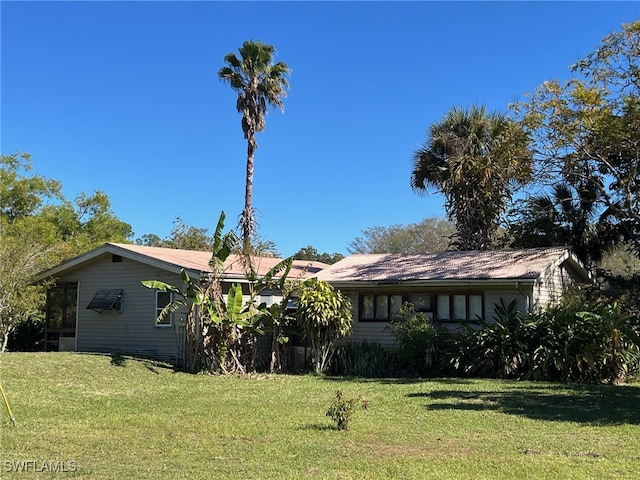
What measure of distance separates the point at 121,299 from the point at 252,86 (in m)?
10.8

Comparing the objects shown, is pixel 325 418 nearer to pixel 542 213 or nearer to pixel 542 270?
A: pixel 542 270

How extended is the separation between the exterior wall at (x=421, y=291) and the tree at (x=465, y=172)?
563cm

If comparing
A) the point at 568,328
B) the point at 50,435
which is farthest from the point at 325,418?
the point at 568,328

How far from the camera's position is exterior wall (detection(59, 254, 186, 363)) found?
19977 mm

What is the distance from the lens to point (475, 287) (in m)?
19.3

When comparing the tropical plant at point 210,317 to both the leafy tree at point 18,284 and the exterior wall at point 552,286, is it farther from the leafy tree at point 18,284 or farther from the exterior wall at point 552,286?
the exterior wall at point 552,286

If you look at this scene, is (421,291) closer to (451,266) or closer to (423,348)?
(451,266)

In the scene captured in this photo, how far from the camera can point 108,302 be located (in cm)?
2102

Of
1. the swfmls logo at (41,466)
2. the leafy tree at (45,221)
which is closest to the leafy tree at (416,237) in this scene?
the leafy tree at (45,221)

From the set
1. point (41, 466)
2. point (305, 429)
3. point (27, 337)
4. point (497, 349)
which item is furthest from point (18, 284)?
point (41, 466)

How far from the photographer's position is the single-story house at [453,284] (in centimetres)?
1875

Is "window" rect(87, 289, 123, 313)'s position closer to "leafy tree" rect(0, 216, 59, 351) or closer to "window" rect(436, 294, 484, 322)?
"leafy tree" rect(0, 216, 59, 351)

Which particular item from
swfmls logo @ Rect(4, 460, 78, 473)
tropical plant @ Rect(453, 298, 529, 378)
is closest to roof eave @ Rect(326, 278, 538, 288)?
tropical plant @ Rect(453, 298, 529, 378)

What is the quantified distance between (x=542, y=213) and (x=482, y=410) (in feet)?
52.2
